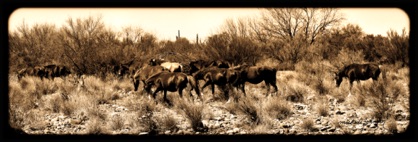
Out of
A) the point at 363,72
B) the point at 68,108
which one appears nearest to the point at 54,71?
the point at 68,108

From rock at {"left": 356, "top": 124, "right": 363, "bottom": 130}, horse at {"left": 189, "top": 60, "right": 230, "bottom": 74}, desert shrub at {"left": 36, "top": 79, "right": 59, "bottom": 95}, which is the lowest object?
rock at {"left": 356, "top": 124, "right": 363, "bottom": 130}

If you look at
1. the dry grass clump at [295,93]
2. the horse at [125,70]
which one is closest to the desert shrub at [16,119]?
the horse at [125,70]

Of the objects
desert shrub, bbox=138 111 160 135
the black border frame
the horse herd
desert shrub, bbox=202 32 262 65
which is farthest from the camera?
desert shrub, bbox=202 32 262 65

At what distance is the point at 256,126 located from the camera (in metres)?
7.54

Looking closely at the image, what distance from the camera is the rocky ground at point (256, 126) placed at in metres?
7.34

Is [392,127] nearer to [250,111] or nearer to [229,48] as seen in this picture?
[250,111]

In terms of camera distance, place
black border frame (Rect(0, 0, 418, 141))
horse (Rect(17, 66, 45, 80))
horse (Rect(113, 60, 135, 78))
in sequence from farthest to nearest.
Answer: horse (Rect(17, 66, 45, 80)) < horse (Rect(113, 60, 135, 78)) < black border frame (Rect(0, 0, 418, 141))

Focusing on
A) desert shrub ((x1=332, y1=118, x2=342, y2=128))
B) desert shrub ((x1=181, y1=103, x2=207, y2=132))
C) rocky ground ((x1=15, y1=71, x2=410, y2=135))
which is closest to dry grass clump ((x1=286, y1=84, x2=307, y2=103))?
rocky ground ((x1=15, y1=71, x2=410, y2=135))

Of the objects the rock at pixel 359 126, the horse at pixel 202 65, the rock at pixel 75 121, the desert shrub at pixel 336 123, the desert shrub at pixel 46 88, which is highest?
the horse at pixel 202 65

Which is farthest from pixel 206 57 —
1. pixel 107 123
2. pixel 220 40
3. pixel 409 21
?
pixel 409 21

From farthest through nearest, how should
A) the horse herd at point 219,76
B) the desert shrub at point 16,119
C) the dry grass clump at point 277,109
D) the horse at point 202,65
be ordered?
1. the horse at point 202,65
2. the horse herd at point 219,76
3. the dry grass clump at point 277,109
4. the desert shrub at point 16,119

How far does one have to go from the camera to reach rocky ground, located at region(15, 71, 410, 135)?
734cm

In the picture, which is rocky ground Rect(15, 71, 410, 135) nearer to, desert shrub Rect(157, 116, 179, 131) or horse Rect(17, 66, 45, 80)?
desert shrub Rect(157, 116, 179, 131)

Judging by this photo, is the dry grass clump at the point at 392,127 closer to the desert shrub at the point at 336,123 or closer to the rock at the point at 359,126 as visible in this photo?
the rock at the point at 359,126
